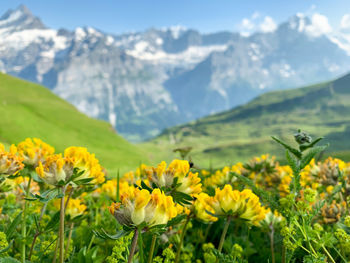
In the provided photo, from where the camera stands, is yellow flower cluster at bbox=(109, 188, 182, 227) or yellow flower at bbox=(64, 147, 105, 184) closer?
yellow flower cluster at bbox=(109, 188, 182, 227)

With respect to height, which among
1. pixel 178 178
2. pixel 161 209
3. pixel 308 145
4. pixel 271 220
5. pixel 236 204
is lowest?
pixel 271 220

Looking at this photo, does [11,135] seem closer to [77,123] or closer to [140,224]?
[77,123]

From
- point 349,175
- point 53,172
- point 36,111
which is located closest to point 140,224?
point 53,172

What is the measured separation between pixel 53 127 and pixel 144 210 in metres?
99.6

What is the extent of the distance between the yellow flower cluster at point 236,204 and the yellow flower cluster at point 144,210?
0.82 metres

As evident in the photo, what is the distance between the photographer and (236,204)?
2.64 meters

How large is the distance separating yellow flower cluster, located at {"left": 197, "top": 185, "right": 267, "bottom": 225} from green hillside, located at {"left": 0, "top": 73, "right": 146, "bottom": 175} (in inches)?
2825

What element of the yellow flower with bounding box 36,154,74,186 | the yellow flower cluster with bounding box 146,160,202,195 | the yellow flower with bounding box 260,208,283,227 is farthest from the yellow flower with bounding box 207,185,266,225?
the yellow flower with bounding box 260,208,283,227

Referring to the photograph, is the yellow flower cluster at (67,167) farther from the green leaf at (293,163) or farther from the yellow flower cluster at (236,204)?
the green leaf at (293,163)

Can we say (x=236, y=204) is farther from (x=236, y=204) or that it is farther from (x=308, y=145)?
(x=308, y=145)

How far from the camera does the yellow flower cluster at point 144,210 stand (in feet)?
6.25

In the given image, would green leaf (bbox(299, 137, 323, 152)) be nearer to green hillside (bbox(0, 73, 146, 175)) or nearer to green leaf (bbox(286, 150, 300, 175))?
green leaf (bbox(286, 150, 300, 175))

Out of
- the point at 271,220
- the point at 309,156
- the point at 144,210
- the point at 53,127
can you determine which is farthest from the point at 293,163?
the point at 53,127

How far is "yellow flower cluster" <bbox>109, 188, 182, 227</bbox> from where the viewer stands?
1905mm
